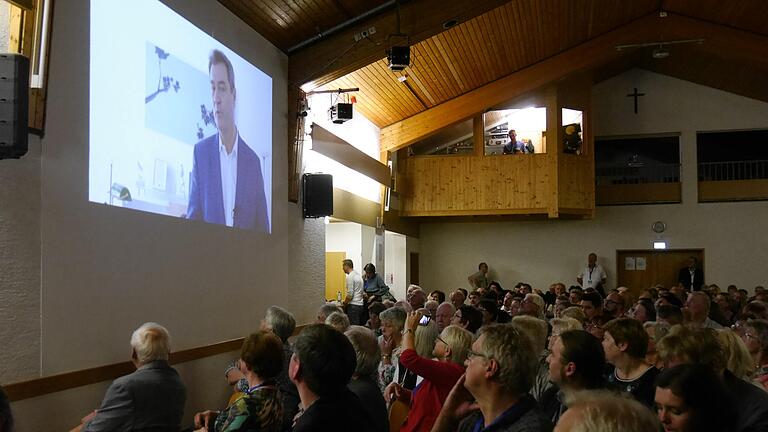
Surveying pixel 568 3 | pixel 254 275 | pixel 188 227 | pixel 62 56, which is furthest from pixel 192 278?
pixel 568 3

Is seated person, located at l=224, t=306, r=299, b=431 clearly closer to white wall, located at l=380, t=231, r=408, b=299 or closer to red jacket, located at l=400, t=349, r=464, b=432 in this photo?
red jacket, located at l=400, t=349, r=464, b=432

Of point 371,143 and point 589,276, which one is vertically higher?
point 371,143

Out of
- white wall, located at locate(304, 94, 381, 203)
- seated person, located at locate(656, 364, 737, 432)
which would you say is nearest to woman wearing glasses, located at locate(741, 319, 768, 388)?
seated person, located at locate(656, 364, 737, 432)

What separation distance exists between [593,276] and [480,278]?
2427 millimetres

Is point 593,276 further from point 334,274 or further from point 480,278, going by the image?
point 334,274

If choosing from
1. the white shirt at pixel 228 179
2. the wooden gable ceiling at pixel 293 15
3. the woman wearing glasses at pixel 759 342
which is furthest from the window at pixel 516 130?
the woman wearing glasses at pixel 759 342

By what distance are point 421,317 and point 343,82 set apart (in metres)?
6.49

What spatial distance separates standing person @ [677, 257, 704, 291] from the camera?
14805 mm

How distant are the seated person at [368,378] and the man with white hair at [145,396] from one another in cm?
121

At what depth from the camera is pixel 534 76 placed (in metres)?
12.7

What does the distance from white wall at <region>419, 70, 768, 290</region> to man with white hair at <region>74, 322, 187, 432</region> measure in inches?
499

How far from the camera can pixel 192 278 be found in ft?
19.7

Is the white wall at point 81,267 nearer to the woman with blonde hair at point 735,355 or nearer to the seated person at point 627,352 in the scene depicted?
the seated person at point 627,352

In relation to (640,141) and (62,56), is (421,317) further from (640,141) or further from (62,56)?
(640,141)
